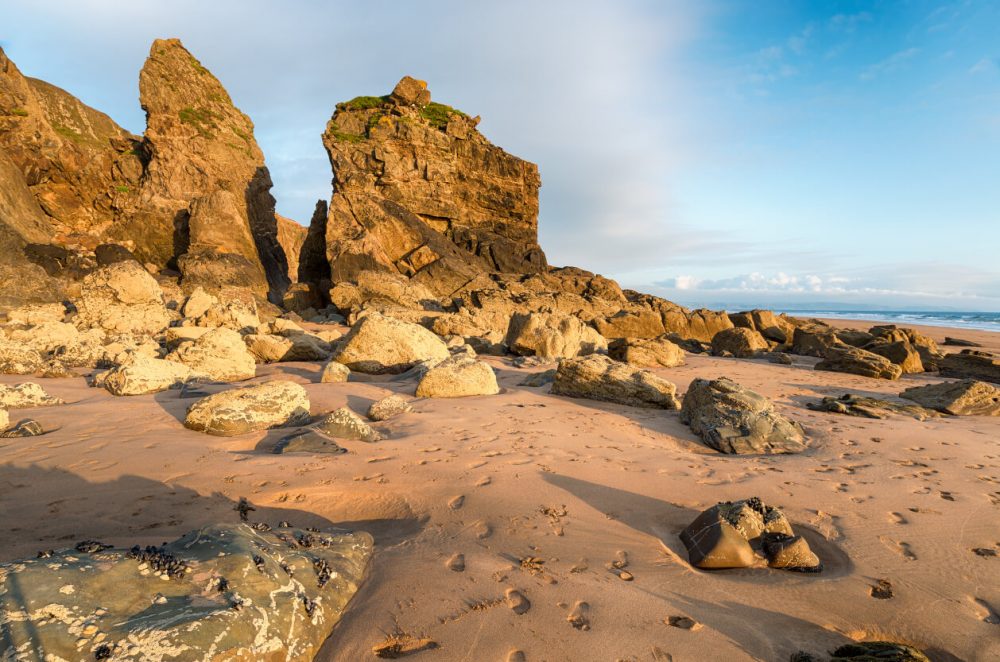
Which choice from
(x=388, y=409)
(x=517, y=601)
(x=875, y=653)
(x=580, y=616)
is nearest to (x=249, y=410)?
(x=388, y=409)

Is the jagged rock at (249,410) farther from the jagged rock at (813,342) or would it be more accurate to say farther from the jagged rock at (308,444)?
the jagged rock at (813,342)

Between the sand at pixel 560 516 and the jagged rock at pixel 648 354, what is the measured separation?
17.5 ft

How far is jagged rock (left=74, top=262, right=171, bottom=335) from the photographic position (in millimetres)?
10922

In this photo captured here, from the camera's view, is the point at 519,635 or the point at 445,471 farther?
the point at 445,471

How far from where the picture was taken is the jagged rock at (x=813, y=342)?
15.2 meters

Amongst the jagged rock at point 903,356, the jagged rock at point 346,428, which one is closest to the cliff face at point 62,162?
the jagged rock at point 346,428

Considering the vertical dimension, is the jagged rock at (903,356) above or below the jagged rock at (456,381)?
below

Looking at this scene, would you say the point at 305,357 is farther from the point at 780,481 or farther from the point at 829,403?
the point at 829,403

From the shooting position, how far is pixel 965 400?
6957 mm

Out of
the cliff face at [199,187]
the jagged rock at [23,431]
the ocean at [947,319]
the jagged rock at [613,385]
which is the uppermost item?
the cliff face at [199,187]

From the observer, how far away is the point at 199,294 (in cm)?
1395

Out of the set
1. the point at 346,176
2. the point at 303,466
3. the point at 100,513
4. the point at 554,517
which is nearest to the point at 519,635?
the point at 554,517

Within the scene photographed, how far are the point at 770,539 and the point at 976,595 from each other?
0.95 m

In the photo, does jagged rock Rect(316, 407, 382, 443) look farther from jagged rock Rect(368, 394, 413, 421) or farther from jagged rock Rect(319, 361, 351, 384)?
jagged rock Rect(319, 361, 351, 384)
